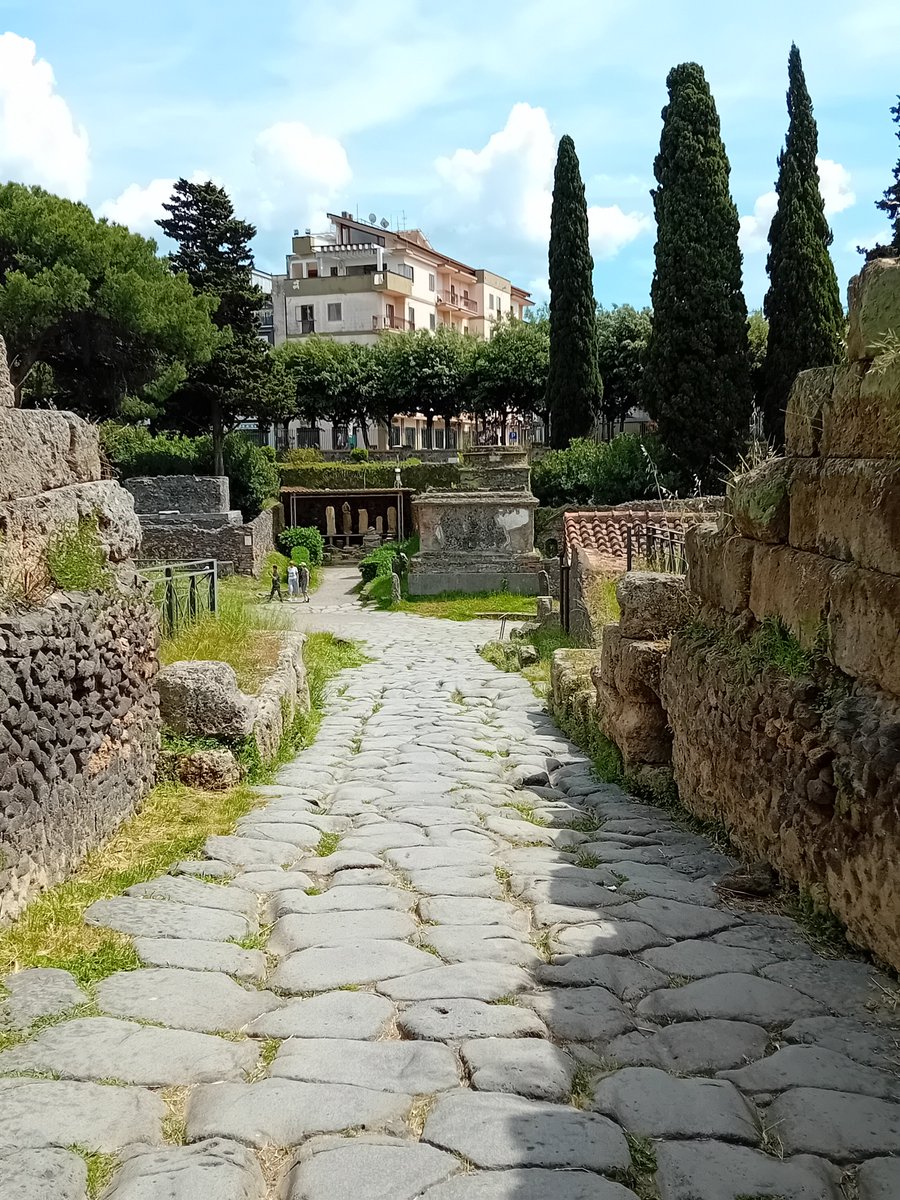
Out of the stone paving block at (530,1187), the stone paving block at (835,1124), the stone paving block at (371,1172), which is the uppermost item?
the stone paving block at (371,1172)

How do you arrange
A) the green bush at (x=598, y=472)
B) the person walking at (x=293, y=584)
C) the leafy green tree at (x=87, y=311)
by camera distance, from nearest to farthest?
the person walking at (x=293, y=584), the leafy green tree at (x=87, y=311), the green bush at (x=598, y=472)

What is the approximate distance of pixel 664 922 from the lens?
405cm

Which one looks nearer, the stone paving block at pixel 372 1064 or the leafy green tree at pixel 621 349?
the stone paving block at pixel 372 1064

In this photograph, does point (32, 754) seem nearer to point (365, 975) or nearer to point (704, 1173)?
point (365, 975)

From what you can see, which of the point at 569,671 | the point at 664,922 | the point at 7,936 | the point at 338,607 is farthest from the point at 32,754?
the point at 338,607

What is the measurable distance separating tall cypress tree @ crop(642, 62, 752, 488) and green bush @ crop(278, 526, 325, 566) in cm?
1180

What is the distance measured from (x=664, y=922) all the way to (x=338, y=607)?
20927 millimetres

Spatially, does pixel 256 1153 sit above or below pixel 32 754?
below

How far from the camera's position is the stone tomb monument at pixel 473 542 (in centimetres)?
2483

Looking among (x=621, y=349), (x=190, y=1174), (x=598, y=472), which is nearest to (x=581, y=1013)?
(x=190, y=1174)

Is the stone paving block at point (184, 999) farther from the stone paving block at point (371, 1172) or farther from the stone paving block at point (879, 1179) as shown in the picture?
the stone paving block at point (879, 1179)

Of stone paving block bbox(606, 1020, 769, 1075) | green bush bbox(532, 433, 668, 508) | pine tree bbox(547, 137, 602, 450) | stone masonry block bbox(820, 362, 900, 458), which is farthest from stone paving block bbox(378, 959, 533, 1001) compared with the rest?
pine tree bbox(547, 137, 602, 450)

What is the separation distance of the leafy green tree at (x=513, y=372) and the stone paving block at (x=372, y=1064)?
4136cm

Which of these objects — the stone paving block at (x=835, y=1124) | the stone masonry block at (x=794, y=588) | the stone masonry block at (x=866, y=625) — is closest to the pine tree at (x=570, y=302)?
the stone masonry block at (x=794, y=588)
